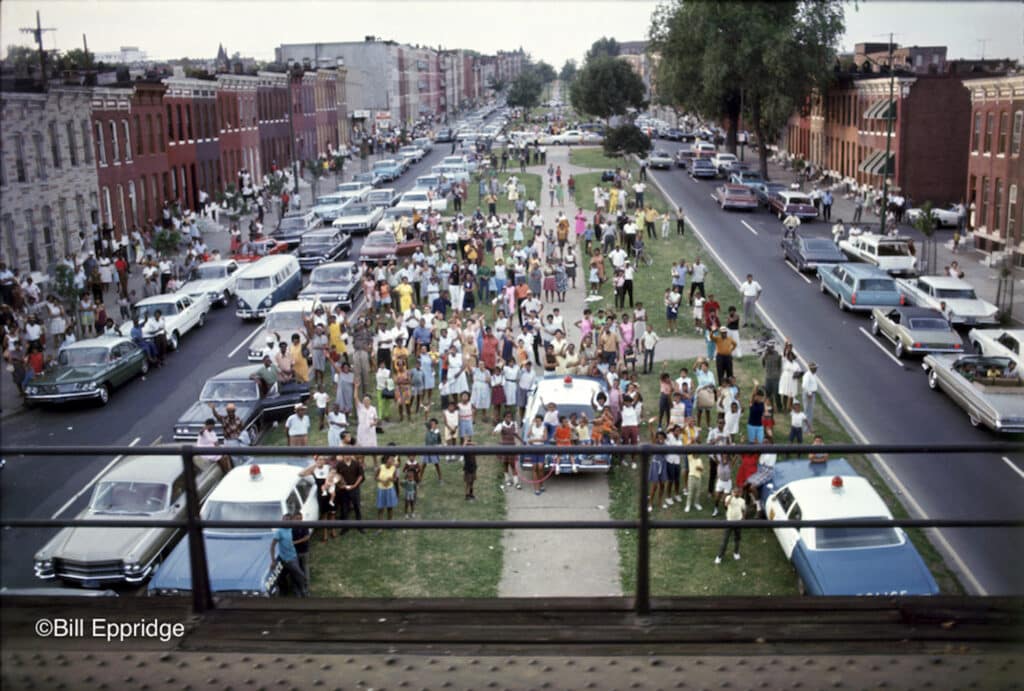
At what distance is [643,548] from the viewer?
4.16 m

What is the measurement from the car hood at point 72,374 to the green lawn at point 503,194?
2779cm

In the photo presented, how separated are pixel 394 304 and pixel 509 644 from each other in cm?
2321

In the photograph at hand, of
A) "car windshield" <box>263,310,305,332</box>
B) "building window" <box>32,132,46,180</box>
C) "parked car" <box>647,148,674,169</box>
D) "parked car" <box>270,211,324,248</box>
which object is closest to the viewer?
"car windshield" <box>263,310,305,332</box>

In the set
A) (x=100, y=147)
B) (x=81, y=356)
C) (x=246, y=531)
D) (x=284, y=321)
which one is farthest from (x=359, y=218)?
(x=246, y=531)

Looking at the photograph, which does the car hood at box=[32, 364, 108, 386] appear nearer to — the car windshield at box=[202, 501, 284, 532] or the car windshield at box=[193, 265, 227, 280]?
the car windshield at box=[202, 501, 284, 532]

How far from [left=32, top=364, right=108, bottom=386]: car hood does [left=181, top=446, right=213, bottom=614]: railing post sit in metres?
15.6

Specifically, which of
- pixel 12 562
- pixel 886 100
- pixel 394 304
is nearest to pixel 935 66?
pixel 886 100

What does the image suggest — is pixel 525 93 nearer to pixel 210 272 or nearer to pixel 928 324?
pixel 210 272

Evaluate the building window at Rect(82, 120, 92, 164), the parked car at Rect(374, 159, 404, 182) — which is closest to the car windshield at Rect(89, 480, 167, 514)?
the building window at Rect(82, 120, 92, 164)

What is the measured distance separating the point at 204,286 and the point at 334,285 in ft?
14.6

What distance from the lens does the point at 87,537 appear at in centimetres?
1232

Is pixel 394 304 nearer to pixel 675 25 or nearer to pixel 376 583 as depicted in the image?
pixel 376 583

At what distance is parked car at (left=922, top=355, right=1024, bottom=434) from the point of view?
1788cm

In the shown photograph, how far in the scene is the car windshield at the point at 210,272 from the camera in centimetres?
3262
